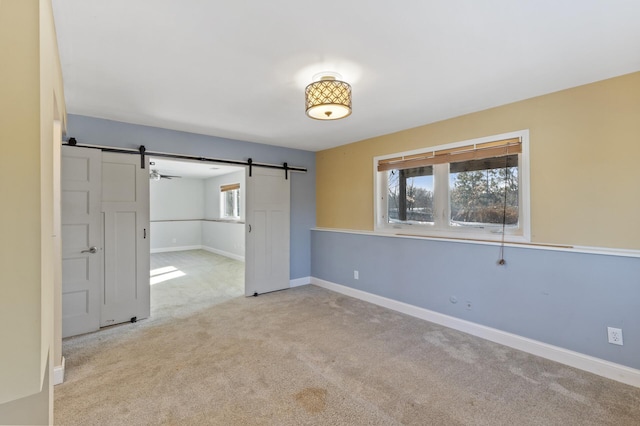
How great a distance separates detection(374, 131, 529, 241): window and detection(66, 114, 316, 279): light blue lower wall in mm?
1357

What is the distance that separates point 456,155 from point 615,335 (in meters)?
1.98

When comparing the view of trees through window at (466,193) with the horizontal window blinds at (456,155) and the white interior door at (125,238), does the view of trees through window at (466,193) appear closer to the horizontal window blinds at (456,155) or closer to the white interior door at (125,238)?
the horizontal window blinds at (456,155)

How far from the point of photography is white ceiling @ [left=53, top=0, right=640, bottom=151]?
1519 mm

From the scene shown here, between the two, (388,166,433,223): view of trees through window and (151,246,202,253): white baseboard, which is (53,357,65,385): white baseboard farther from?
(151,246,202,253): white baseboard

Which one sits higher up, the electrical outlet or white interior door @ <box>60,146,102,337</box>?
white interior door @ <box>60,146,102,337</box>

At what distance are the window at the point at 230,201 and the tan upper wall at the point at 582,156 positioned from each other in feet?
Answer: 19.5

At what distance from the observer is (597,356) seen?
230cm

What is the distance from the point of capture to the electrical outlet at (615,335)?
A: 2209 millimetres

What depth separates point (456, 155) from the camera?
321cm

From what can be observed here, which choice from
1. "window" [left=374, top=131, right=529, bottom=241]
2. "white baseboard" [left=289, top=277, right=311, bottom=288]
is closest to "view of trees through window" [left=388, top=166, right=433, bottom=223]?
"window" [left=374, top=131, right=529, bottom=241]

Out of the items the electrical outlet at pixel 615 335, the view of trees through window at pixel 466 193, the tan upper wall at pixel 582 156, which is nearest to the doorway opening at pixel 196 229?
the view of trees through window at pixel 466 193

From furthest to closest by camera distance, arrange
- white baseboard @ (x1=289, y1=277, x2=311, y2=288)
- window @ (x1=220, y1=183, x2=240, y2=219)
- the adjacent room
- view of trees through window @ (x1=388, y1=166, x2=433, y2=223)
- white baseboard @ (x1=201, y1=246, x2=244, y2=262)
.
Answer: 1. window @ (x1=220, y1=183, x2=240, y2=219)
2. white baseboard @ (x1=201, y1=246, x2=244, y2=262)
3. white baseboard @ (x1=289, y1=277, x2=311, y2=288)
4. view of trees through window @ (x1=388, y1=166, x2=433, y2=223)
5. the adjacent room

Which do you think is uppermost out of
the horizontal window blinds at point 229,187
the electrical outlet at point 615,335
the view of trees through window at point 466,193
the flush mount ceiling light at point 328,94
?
the flush mount ceiling light at point 328,94

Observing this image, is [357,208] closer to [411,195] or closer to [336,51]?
[411,195]
